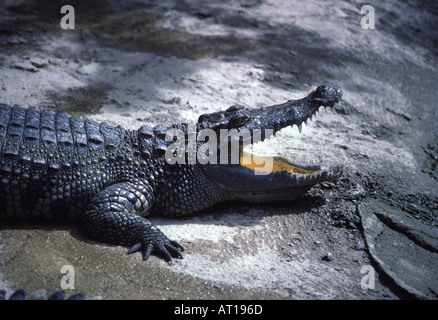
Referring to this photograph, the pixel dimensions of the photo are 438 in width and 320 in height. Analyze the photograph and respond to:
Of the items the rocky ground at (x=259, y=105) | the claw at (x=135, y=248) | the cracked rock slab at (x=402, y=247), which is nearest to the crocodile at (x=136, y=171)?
the claw at (x=135, y=248)

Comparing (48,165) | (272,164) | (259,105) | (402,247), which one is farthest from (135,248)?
(259,105)

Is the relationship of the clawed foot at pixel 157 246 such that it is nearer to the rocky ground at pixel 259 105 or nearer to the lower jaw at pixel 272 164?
the rocky ground at pixel 259 105

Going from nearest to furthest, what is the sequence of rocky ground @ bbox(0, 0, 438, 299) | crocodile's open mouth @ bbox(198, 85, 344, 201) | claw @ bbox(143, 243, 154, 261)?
rocky ground @ bbox(0, 0, 438, 299) < claw @ bbox(143, 243, 154, 261) < crocodile's open mouth @ bbox(198, 85, 344, 201)

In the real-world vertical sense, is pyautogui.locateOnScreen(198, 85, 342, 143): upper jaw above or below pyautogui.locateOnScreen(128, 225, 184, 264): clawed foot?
above

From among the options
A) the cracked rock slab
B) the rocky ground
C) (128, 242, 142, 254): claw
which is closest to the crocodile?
(128, 242, 142, 254): claw

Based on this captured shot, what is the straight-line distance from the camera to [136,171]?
3902 millimetres

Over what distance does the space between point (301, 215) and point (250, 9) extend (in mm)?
5444

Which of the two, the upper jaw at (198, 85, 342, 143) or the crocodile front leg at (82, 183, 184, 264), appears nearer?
the crocodile front leg at (82, 183, 184, 264)

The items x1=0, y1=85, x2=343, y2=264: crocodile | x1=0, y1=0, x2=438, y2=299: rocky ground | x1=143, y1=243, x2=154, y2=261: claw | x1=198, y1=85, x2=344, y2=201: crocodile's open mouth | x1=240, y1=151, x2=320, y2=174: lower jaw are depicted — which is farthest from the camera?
x1=240, y1=151, x2=320, y2=174: lower jaw

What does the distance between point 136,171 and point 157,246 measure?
760 millimetres

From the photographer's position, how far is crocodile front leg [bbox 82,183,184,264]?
3.55 metres

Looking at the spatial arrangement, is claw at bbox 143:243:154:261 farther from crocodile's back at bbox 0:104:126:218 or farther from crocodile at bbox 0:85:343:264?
crocodile's back at bbox 0:104:126:218
